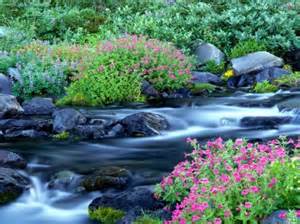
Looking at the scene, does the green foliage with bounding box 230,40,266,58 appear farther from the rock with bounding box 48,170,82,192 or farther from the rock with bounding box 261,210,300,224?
the rock with bounding box 261,210,300,224

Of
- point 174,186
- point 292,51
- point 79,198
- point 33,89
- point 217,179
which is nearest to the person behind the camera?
point 217,179

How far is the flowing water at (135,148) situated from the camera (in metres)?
8.63

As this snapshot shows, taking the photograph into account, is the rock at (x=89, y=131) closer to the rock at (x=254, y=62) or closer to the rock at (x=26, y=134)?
the rock at (x=26, y=134)

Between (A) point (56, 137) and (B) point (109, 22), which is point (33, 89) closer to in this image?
(A) point (56, 137)

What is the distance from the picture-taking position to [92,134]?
12578 millimetres

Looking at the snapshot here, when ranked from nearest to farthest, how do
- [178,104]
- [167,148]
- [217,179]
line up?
[217,179]
[167,148]
[178,104]

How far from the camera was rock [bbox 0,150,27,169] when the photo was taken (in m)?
Answer: 10.2

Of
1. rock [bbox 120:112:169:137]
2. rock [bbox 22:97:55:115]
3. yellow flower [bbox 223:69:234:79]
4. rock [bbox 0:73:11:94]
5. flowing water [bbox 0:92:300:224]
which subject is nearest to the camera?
flowing water [bbox 0:92:300:224]

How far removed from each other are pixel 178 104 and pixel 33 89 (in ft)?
12.9

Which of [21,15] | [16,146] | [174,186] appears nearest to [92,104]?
[16,146]

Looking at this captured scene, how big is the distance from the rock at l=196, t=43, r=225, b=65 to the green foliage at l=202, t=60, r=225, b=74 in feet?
0.70

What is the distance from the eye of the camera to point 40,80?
16703 millimetres

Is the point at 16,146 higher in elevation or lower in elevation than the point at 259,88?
lower

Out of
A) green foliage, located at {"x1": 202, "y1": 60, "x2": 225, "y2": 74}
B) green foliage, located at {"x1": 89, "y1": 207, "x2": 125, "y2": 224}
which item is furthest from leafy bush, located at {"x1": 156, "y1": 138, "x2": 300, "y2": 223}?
green foliage, located at {"x1": 202, "y1": 60, "x2": 225, "y2": 74}
